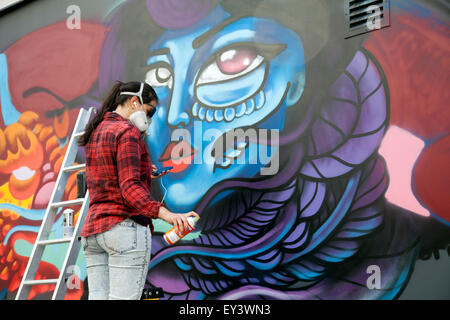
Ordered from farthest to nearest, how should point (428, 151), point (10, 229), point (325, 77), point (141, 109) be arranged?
1. point (10, 229)
2. point (325, 77)
3. point (428, 151)
4. point (141, 109)

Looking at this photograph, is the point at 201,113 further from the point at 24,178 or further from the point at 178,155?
the point at 24,178

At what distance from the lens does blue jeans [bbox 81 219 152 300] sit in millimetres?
1896

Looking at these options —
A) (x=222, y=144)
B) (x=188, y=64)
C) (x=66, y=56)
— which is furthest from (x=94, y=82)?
(x=222, y=144)

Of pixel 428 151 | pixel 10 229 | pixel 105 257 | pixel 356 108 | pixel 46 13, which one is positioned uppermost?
pixel 46 13

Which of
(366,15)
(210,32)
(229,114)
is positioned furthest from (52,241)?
(366,15)

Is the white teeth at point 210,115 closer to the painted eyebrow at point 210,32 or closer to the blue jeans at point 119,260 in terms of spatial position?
the painted eyebrow at point 210,32

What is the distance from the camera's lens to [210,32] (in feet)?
11.5

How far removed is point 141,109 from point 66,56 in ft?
8.02

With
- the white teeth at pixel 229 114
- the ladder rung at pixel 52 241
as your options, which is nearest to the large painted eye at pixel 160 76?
the white teeth at pixel 229 114

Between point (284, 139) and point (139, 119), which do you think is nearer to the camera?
point (139, 119)

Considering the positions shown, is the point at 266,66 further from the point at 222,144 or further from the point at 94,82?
the point at 94,82

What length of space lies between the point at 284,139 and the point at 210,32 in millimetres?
991

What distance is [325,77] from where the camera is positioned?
296 cm

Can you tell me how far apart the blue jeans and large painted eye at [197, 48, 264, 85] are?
1.60m
